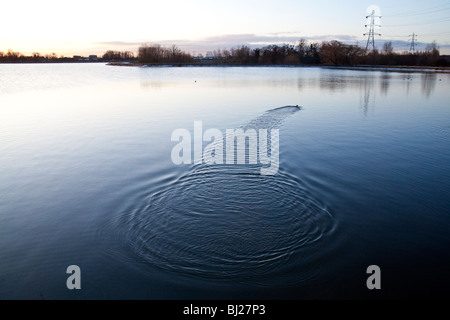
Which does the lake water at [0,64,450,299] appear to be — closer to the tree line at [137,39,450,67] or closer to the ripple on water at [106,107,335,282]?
the ripple on water at [106,107,335,282]

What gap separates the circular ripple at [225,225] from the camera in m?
5.56

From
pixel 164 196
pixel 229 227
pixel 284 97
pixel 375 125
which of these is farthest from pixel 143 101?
pixel 229 227

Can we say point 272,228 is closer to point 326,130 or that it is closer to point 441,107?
point 326,130

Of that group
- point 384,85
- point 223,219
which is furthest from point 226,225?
point 384,85

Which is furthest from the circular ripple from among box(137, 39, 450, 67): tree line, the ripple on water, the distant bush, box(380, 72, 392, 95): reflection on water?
the distant bush

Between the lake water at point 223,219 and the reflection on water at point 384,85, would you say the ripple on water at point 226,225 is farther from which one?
the reflection on water at point 384,85

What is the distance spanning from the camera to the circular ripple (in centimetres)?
556

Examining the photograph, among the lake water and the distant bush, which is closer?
the lake water

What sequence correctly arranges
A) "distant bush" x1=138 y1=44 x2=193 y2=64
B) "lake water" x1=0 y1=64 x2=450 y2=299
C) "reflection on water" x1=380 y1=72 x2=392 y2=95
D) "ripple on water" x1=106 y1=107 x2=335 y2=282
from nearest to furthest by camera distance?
"lake water" x1=0 y1=64 x2=450 y2=299 → "ripple on water" x1=106 y1=107 x2=335 y2=282 → "reflection on water" x1=380 y1=72 x2=392 y2=95 → "distant bush" x1=138 y1=44 x2=193 y2=64

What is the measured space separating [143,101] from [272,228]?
68.9ft

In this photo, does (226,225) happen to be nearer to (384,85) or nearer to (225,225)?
(225,225)

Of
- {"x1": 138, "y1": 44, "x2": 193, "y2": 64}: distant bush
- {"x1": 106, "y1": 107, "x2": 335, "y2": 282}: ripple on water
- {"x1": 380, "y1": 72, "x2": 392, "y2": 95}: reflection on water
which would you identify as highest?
{"x1": 138, "y1": 44, "x2": 193, "y2": 64}: distant bush

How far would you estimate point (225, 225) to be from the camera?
6.70 metres

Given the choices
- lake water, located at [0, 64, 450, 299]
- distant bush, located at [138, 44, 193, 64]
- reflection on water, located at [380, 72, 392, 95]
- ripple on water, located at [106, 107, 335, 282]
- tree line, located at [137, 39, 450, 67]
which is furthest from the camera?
distant bush, located at [138, 44, 193, 64]
